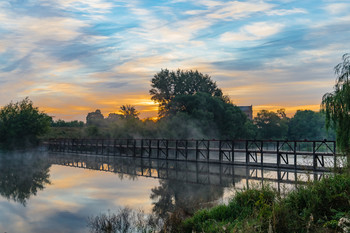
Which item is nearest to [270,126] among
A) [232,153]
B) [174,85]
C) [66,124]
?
[174,85]

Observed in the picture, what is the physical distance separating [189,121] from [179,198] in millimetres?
42906

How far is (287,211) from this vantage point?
8.56 meters

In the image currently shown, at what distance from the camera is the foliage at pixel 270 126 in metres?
95.2

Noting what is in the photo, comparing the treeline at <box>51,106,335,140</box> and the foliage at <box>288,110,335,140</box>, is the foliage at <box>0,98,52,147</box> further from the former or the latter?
the foliage at <box>288,110,335,140</box>

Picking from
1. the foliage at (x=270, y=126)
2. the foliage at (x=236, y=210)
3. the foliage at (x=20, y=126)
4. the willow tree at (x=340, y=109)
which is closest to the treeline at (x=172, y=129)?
the foliage at (x=270, y=126)

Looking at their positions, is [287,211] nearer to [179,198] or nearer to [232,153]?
[179,198]

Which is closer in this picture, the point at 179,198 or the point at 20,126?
the point at 179,198

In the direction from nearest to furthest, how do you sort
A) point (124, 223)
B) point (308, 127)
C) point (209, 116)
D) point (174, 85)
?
1. point (124, 223)
2. point (209, 116)
3. point (174, 85)
4. point (308, 127)

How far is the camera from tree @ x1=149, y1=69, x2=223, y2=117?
80.1 m

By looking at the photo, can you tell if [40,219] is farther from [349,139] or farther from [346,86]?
[346,86]

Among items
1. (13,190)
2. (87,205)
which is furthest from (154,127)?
(87,205)

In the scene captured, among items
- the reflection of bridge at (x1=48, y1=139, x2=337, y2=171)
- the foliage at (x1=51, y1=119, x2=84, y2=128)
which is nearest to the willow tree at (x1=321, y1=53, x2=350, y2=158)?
the reflection of bridge at (x1=48, y1=139, x2=337, y2=171)

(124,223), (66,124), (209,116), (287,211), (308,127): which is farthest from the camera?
(66,124)

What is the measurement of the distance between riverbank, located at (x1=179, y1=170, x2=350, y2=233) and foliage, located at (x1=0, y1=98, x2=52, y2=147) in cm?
6003
